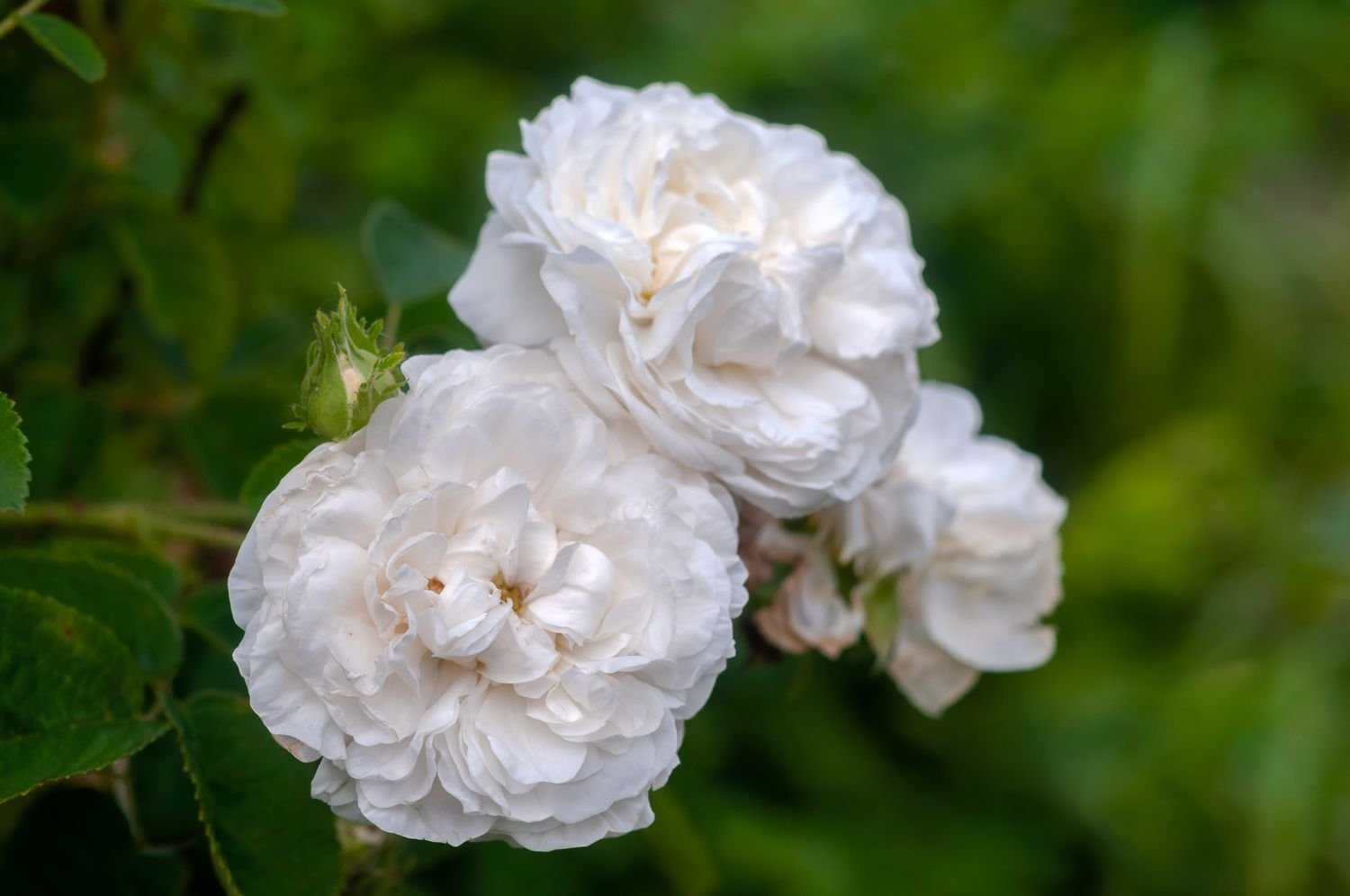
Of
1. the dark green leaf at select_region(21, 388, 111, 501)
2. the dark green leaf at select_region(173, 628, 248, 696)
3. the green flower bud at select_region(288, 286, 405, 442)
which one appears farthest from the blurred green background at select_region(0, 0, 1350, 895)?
the green flower bud at select_region(288, 286, 405, 442)

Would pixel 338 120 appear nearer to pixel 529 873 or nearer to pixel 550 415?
pixel 529 873

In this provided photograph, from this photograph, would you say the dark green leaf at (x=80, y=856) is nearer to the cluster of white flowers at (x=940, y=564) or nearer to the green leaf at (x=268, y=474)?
the green leaf at (x=268, y=474)

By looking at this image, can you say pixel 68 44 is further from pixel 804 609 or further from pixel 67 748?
pixel 804 609

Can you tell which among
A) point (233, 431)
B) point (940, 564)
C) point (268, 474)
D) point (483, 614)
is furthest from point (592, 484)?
point (233, 431)

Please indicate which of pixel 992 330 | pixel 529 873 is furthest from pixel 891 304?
pixel 992 330

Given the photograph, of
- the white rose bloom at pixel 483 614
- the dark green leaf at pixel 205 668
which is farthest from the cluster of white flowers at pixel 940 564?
the dark green leaf at pixel 205 668
